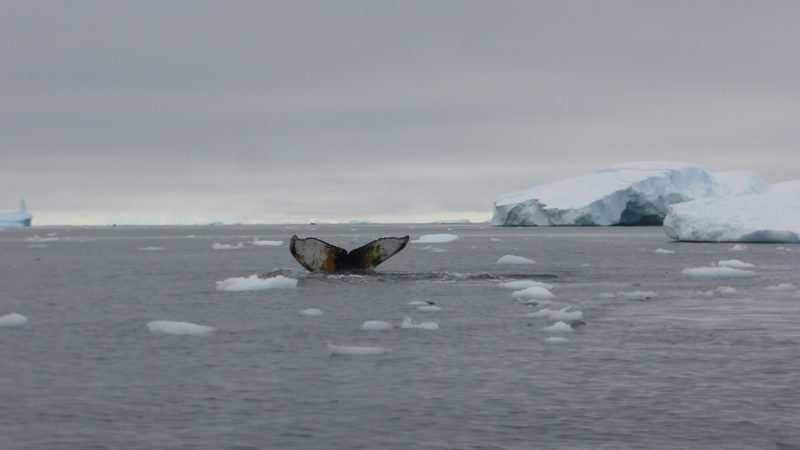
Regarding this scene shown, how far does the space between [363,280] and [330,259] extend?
1678mm

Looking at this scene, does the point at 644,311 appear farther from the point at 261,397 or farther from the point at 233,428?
the point at 233,428

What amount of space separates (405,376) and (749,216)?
50698 mm

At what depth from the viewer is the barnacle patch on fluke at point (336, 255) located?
32.2m

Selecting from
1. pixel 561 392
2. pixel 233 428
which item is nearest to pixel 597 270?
pixel 561 392

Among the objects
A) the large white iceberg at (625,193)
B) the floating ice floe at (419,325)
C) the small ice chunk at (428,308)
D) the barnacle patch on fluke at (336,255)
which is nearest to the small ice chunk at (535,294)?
the small ice chunk at (428,308)

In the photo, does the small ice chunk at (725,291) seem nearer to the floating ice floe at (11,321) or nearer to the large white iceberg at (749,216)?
the floating ice floe at (11,321)

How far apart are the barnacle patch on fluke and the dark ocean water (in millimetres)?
4870

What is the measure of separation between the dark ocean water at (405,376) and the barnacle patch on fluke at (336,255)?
4.87m

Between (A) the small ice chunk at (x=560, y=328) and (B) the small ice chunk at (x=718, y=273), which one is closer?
(A) the small ice chunk at (x=560, y=328)

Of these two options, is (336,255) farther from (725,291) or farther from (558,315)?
(558,315)

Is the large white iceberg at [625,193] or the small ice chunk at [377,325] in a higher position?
the large white iceberg at [625,193]

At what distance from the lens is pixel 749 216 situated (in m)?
60.7

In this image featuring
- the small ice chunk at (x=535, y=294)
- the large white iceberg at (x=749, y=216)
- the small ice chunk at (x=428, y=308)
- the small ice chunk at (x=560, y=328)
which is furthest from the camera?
the large white iceberg at (x=749, y=216)

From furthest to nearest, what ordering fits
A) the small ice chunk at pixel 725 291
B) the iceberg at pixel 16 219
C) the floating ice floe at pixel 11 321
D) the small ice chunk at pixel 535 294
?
the iceberg at pixel 16 219, the small ice chunk at pixel 725 291, the small ice chunk at pixel 535 294, the floating ice floe at pixel 11 321
